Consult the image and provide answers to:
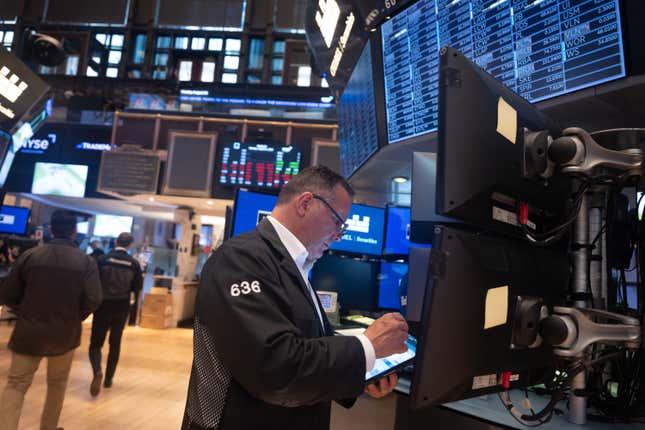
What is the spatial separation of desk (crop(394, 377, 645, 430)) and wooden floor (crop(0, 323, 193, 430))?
247 centimetres

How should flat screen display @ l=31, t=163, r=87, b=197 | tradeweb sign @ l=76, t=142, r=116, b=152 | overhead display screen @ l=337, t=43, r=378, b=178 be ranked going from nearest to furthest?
overhead display screen @ l=337, t=43, r=378, b=178 → flat screen display @ l=31, t=163, r=87, b=197 → tradeweb sign @ l=76, t=142, r=116, b=152

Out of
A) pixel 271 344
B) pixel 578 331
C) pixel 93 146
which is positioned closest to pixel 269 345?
pixel 271 344

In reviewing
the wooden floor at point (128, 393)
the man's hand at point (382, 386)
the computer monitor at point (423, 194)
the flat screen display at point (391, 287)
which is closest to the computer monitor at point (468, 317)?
the man's hand at point (382, 386)

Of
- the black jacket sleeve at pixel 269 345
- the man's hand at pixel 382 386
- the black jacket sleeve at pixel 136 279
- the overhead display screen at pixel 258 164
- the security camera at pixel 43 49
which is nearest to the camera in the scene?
the black jacket sleeve at pixel 269 345

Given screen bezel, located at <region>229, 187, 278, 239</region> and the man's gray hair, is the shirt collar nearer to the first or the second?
the man's gray hair

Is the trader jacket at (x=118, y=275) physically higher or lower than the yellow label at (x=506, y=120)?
lower

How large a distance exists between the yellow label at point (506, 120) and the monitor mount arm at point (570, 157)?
47 millimetres

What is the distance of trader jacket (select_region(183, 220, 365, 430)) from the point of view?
0.94 m

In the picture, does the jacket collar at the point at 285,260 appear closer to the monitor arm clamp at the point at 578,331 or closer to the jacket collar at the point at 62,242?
the monitor arm clamp at the point at 578,331

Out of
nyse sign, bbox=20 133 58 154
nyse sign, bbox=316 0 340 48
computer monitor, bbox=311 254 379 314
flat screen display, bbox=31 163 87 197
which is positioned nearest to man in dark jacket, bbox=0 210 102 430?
computer monitor, bbox=311 254 379 314

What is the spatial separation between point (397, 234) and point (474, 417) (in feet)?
5.08

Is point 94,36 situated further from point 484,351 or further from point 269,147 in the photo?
point 484,351

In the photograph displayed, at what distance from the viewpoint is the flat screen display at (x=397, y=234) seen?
286 cm

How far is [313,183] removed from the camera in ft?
4.37
